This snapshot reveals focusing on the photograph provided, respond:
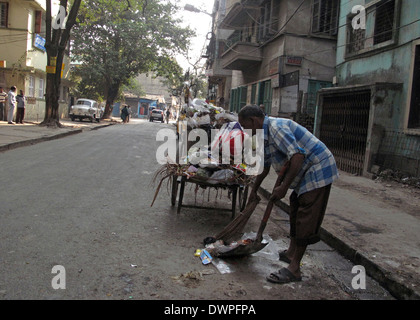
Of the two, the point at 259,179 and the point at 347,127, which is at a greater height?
the point at 347,127

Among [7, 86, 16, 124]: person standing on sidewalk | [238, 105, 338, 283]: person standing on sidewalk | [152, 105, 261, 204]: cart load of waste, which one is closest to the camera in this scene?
[238, 105, 338, 283]: person standing on sidewalk

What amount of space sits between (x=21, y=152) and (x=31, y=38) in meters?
14.7

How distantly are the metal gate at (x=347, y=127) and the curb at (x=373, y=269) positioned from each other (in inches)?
240

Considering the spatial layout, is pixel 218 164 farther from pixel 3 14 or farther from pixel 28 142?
pixel 3 14

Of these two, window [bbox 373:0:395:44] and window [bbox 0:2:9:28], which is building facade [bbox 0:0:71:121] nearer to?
window [bbox 0:2:9:28]

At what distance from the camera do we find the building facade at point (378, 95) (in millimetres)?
9234

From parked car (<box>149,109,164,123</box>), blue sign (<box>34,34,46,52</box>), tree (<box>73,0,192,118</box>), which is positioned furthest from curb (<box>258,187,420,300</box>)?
parked car (<box>149,109,164,123</box>)

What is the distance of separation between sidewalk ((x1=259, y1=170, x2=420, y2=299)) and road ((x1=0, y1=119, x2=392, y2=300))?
17cm

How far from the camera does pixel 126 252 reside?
12.2 ft

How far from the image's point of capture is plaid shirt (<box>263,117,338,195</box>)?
128 inches

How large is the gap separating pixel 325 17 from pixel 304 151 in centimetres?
1499

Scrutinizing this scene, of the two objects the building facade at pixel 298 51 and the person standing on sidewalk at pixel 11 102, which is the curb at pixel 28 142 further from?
the building facade at pixel 298 51

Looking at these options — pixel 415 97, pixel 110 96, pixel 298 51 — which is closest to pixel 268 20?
pixel 298 51
